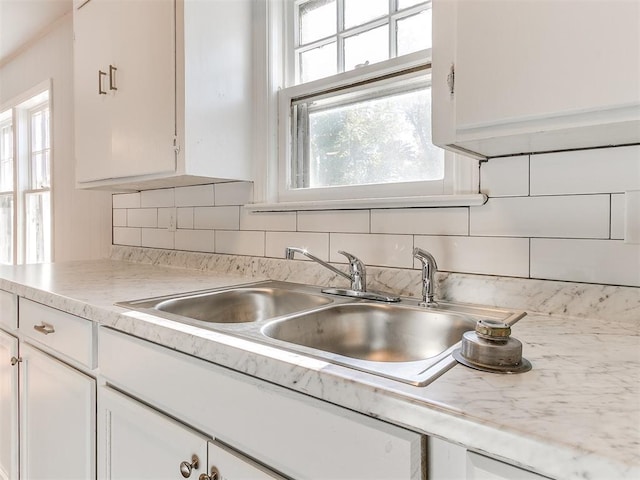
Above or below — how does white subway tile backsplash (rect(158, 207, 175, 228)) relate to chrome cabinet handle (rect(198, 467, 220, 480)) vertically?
above

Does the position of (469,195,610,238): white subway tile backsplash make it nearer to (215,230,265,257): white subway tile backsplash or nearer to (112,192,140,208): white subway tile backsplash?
(215,230,265,257): white subway tile backsplash

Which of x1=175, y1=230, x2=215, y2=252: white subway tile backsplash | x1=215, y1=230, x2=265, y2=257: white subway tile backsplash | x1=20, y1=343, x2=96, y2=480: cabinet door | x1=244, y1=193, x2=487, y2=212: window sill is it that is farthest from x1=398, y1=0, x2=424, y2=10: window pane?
x1=20, y1=343, x2=96, y2=480: cabinet door

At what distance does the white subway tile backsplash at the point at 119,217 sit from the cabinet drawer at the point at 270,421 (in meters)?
1.57

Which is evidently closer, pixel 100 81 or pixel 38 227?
pixel 100 81

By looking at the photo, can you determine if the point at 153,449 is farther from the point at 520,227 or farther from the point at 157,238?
the point at 157,238

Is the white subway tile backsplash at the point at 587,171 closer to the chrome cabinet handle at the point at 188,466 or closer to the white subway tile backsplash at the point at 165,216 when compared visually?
the chrome cabinet handle at the point at 188,466

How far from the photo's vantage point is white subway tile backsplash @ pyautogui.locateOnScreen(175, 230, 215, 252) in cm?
184

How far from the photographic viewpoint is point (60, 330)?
3.97 ft

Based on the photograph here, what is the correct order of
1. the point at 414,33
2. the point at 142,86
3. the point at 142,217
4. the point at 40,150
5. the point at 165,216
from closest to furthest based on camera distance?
the point at 414,33 → the point at 142,86 → the point at 165,216 → the point at 142,217 → the point at 40,150

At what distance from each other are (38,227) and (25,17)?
1580 millimetres

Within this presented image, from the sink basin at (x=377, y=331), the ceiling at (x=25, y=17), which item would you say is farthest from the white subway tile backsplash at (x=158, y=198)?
Result: the ceiling at (x=25, y=17)

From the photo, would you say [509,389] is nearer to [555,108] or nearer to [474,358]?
[474,358]

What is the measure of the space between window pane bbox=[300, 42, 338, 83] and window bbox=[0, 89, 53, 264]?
258 centimetres

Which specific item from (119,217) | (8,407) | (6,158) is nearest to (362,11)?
(119,217)
